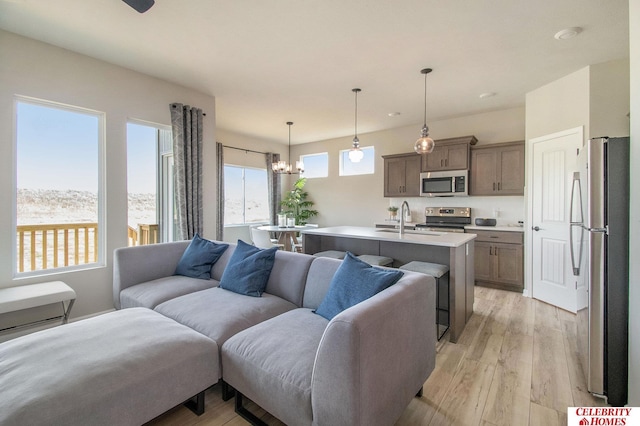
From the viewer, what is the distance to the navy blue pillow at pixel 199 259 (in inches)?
117

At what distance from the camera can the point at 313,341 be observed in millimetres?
1607

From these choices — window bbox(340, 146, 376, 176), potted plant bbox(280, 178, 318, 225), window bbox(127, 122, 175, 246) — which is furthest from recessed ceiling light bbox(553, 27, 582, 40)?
potted plant bbox(280, 178, 318, 225)

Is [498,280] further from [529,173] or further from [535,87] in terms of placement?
[535,87]

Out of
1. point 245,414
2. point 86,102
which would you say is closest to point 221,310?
point 245,414

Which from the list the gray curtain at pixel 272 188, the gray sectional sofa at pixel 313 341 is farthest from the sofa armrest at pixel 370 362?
the gray curtain at pixel 272 188

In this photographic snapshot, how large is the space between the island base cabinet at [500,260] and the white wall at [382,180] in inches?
26.5

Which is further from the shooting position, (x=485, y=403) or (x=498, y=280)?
(x=498, y=280)

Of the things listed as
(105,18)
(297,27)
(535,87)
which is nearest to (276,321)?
(297,27)

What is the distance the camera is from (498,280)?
170 inches

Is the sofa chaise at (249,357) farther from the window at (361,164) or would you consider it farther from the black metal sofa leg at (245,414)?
the window at (361,164)

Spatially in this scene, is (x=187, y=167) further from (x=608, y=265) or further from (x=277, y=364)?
(x=608, y=265)

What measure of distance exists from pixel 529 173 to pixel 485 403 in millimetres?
3403

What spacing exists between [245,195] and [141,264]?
3.84 m

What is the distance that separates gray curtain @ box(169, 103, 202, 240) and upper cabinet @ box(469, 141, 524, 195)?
14.2ft
